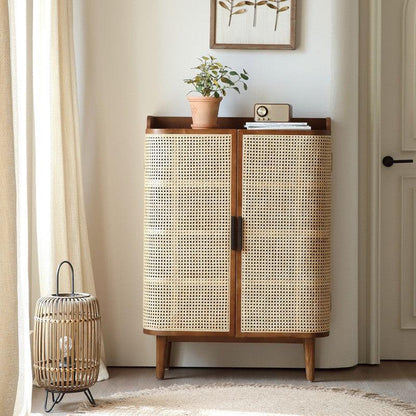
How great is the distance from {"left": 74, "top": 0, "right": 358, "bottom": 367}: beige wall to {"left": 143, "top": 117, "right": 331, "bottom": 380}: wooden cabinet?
1.21ft

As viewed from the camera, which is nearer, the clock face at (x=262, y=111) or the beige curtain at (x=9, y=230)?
the beige curtain at (x=9, y=230)

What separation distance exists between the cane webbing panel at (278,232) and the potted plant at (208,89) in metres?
0.23

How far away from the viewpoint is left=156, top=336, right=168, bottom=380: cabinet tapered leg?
3557 mm

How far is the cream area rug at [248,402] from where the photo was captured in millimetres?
3057

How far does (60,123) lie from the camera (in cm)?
347

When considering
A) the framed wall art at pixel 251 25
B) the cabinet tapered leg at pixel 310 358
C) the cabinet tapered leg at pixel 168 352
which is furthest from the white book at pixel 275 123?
the cabinet tapered leg at pixel 168 352

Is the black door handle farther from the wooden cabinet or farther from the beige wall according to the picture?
the wooden cabinet

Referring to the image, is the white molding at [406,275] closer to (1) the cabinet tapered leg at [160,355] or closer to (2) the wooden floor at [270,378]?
(2) the wooden floor at [270,378]

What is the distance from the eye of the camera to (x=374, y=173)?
153 inches

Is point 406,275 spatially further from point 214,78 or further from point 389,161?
point 214,78

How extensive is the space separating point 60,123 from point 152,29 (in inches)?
27.7

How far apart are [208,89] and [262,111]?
10.5 inches

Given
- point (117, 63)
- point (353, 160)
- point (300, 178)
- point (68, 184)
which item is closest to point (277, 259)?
point (300, 178)

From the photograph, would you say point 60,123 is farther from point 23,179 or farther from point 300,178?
point 300,178
